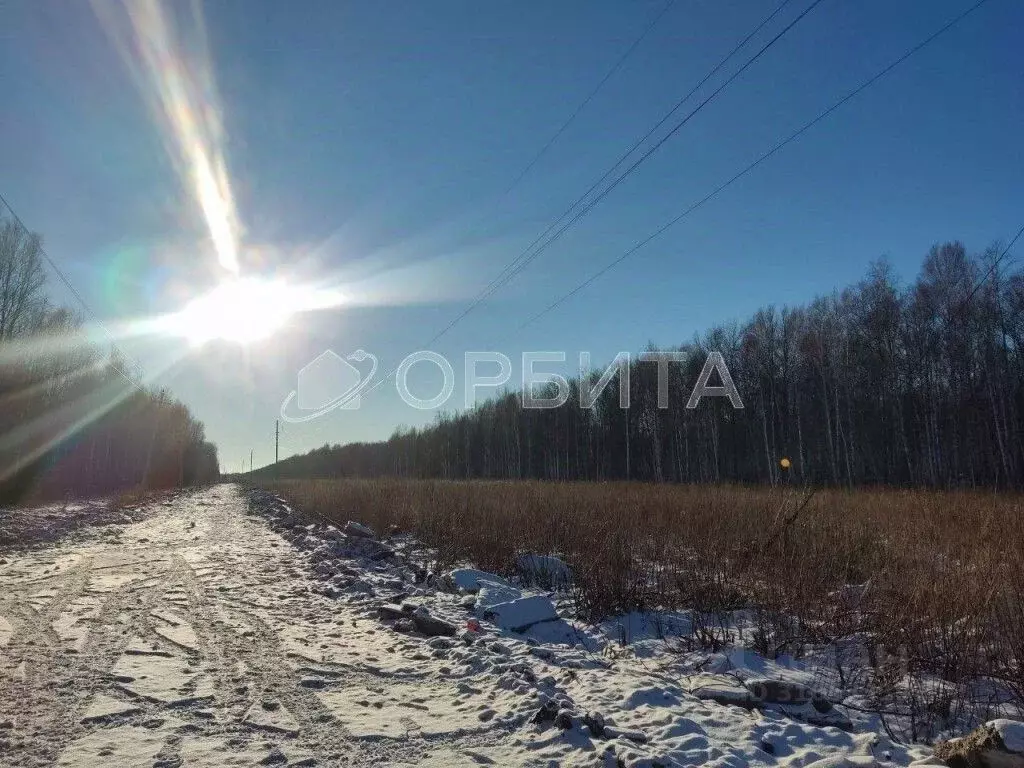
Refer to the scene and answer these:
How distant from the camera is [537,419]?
6156 cm

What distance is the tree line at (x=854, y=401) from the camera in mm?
30219

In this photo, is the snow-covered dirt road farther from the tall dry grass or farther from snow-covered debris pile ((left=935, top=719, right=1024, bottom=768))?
the tall dry grass

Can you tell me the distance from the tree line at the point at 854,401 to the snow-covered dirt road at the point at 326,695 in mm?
17556

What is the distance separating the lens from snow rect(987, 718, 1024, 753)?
2.49m

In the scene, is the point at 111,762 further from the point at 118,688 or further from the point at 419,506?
the point at 419,506

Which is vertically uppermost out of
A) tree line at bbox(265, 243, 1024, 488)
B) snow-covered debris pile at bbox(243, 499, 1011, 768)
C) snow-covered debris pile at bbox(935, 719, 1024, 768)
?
tree line at bbox(265, 243, 1024, 488)

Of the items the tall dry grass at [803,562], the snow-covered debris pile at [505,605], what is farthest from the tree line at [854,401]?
the snow-covered debris pile at [505,605]

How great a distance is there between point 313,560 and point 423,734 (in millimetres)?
7066

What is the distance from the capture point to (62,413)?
3219 centimetres

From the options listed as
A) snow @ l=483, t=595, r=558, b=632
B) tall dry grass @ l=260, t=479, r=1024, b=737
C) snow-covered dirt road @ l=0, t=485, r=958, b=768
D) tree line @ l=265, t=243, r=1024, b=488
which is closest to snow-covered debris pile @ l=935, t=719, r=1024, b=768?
snow-covered dirt road @ l=0, t=485, r=958, b=768

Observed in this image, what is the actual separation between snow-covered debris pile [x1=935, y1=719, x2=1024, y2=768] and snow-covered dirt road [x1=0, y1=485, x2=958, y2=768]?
0.90 ft

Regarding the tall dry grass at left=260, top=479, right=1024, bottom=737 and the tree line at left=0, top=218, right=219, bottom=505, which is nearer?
the tall dry grass at left=260, top=479, right=1024, bottom=737

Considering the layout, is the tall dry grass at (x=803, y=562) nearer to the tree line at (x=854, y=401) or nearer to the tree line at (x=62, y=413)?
the tree line at (x=854, y=401)

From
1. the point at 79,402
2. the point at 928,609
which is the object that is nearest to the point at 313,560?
the point at 928,609
